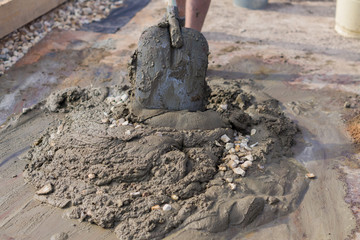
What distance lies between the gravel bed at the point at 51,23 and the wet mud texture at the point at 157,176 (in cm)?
191

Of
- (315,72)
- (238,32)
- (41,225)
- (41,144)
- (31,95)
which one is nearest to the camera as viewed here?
(41,225)

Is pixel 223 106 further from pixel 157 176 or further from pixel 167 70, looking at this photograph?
pixel 157 176

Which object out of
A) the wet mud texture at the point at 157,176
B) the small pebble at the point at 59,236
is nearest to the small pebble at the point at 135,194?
the wet mud texture at the point at 157,176

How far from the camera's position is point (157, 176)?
2523mm

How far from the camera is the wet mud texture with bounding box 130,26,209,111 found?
284cm

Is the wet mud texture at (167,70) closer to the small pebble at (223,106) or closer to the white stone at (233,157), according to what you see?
the small pebble at (223,106)

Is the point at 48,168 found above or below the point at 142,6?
below

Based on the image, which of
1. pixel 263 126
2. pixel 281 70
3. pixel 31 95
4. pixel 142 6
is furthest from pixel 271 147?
pixel 142 6

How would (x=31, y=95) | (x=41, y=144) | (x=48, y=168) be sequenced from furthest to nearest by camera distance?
1. (x=31, y=95)
2. (x=41, y=144)
3. (x=48, y=168)

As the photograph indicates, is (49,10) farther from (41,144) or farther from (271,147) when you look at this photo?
(271,147)

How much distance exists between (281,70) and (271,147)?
5.35ft

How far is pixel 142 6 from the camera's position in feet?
19.3

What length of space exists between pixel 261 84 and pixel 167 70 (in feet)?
4.74

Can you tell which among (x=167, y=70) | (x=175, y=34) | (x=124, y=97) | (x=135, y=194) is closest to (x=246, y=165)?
(x=135, y=194)
